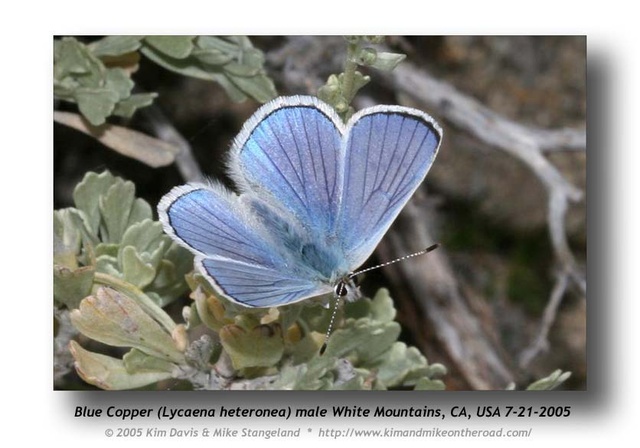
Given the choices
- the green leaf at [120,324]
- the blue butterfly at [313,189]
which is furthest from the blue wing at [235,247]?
the green leaf at [120,324]

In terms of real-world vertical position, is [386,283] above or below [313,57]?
below

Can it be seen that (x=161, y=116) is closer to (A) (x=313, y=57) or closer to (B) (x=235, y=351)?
(A) (x=313, y=57)

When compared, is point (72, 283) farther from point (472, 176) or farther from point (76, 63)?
point (472, 176)

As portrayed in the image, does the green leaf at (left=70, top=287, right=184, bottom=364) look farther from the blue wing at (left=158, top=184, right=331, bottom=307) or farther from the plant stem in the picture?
the plant stem

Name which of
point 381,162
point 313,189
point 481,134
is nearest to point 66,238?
point 313,189

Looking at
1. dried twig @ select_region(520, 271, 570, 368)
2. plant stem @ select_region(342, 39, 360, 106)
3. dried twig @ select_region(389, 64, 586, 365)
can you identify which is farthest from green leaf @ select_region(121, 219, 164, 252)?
dried twig @ select_region(520, 271, 570, 368)
